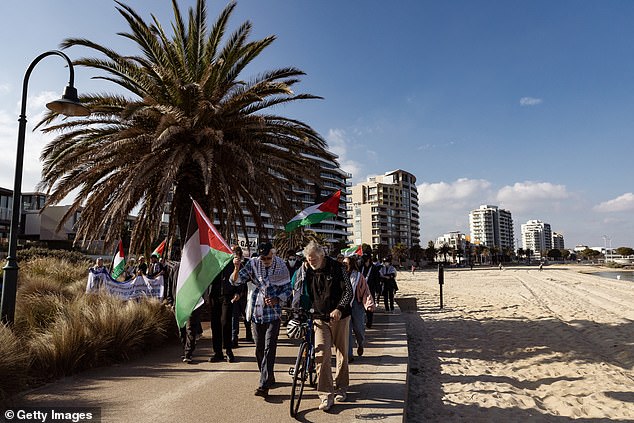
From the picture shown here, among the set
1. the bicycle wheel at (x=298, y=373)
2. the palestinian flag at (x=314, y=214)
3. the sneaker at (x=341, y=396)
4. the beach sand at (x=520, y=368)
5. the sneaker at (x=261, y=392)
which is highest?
the palestinian flag at (x=314, y=214)

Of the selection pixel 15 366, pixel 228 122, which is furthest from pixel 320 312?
pixel 228 122

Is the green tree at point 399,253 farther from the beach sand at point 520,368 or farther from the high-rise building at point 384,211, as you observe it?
the beach sand at point 520,368

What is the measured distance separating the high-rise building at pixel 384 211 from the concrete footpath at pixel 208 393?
110944 mm

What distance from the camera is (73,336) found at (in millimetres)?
5559

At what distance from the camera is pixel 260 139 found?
1084 centimetres

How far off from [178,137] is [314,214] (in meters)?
→ 3.83

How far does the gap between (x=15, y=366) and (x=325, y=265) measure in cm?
363

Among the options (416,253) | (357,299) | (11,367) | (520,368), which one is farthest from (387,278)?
(416,253)

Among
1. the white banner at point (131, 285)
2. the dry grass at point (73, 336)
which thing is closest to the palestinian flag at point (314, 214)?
the dry grass at point (73, 336)

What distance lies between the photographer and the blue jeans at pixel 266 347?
4652mm

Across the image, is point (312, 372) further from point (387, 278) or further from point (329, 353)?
point (387, 278)

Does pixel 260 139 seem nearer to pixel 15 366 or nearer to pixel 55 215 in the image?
pixel 15 366

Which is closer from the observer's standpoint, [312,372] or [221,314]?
[312,372]

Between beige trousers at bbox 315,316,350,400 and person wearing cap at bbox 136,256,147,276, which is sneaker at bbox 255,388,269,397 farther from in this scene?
person wearing cap at bbox 136,256,147,276
